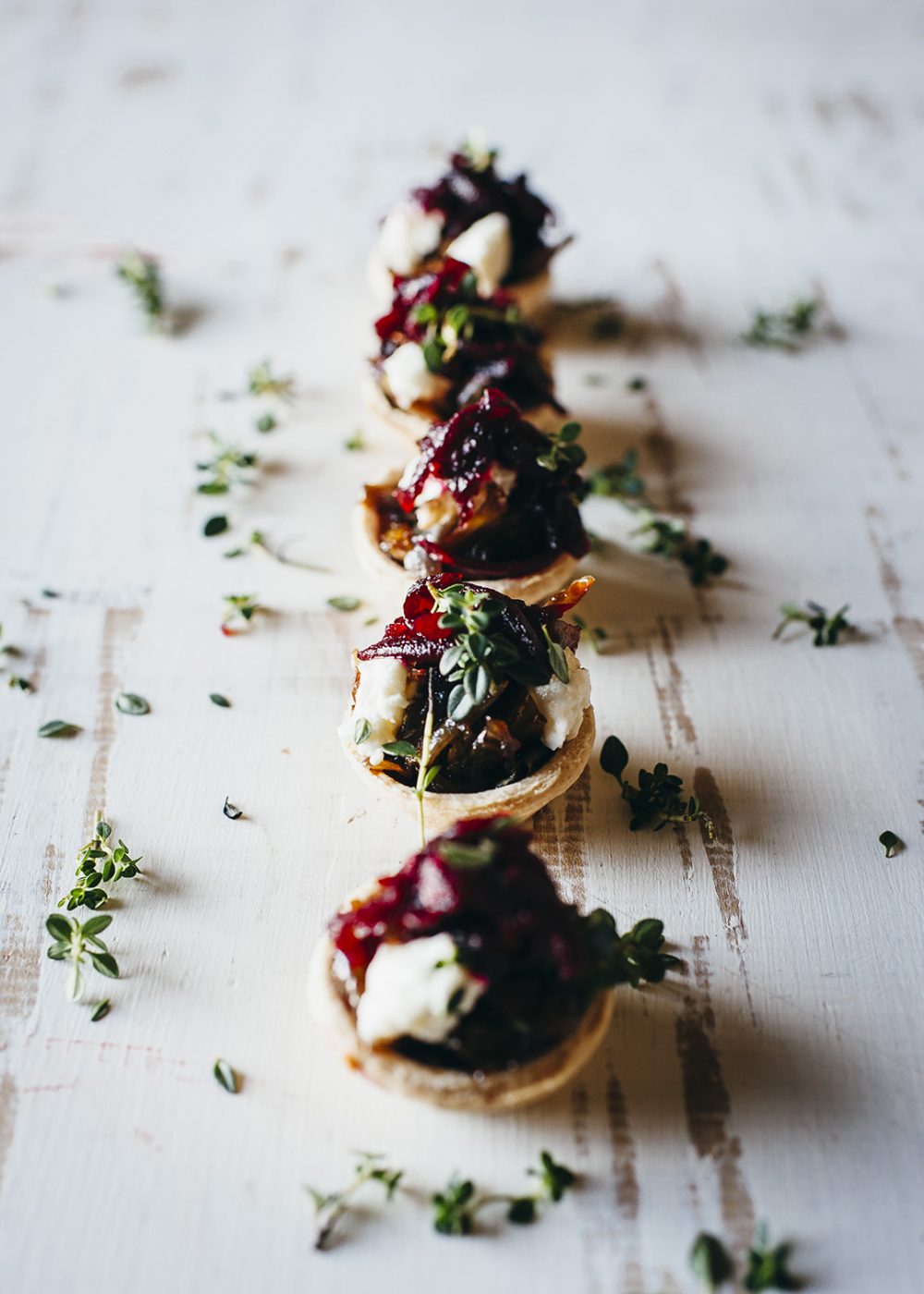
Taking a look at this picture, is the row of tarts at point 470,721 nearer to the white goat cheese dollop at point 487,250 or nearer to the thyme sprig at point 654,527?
the white goat cheese dollop at point 487,250

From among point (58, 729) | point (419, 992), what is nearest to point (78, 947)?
point (58, 729)

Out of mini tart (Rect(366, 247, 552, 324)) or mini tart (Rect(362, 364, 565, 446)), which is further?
mini tart (Rect(366, 247, 552, 324))

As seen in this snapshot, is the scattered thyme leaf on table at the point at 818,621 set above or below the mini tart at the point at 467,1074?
above

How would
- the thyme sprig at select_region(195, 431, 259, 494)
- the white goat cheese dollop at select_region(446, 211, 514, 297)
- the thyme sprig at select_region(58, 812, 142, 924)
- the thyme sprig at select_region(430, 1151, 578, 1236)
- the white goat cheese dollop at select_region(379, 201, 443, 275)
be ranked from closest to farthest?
the thyme sprig at select_region(430, 1151, 578, 1236)
the thyme sprig at select_region(58, 812, 142, 924)
the thyme sprig at select_region(195, 431, 259, 494)
the white goat cheese dollop at select_region(446, 211, 514, 297)
the white goat cheese dollop at select_region(379, 201, 443, 275)

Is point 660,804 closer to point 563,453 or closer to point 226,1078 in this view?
point 563,453

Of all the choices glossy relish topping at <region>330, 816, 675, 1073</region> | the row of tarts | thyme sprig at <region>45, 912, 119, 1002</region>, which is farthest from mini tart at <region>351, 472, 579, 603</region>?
thyme sprig at <region>45, 912, 119, 1002</region>

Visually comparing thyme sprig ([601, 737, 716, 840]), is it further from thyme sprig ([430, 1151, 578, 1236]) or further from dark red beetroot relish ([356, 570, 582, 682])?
thyme sprig ([430, 1151, 578, 1236])

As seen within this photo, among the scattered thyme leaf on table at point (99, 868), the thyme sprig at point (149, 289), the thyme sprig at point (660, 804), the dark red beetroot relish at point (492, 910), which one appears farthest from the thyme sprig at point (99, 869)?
the thyme sprig at point (149, 289)
